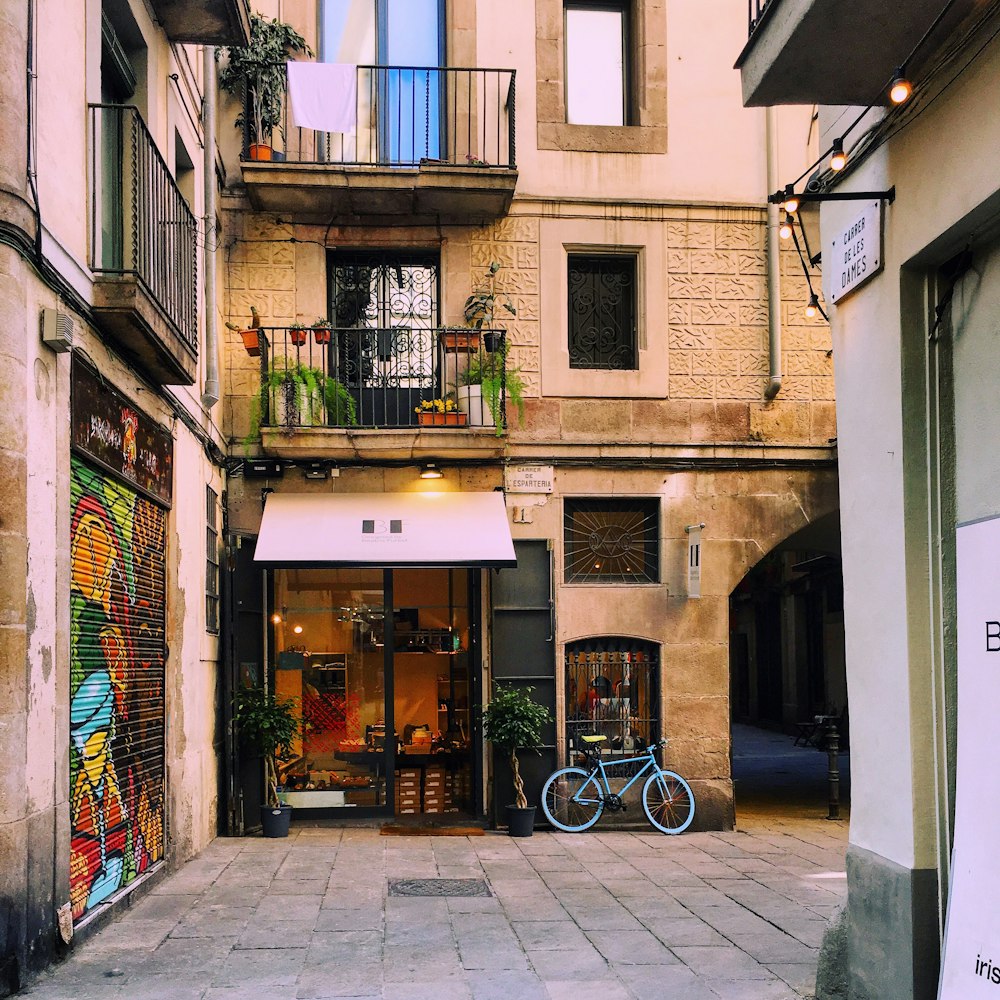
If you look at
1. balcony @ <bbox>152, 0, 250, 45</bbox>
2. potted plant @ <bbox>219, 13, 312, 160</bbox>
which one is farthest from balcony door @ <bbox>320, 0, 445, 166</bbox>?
→ balcony @ <bbox>152, 0, 250, 45</bbox>

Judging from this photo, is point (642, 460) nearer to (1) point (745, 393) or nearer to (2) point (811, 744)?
(1) point (745, 393)

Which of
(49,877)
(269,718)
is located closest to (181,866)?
(269,718)

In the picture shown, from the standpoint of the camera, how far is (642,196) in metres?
14.6

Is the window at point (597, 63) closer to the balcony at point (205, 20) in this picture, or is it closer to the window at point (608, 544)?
the window at point (608, 544)

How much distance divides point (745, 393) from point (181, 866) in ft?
26.9

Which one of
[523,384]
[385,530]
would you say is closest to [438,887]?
[385,530]

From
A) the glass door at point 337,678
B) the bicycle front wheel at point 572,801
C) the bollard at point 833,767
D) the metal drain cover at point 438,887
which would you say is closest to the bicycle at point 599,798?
the bicycle front wheel at point 572,801

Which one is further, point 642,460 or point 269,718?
point 642,460

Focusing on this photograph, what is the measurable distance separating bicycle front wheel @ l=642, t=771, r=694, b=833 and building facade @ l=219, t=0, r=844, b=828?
306 millimetres

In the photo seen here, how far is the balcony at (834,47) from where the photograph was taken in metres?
5.36

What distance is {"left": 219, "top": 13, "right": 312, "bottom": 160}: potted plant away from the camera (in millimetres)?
13625

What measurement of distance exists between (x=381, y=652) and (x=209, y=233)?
17.1 ft

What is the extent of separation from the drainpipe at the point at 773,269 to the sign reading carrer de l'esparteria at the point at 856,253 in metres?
7.64

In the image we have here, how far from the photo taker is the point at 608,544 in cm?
1438
